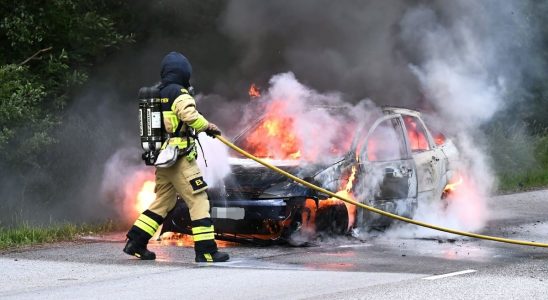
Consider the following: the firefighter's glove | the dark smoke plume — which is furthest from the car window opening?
the firefighter's glove

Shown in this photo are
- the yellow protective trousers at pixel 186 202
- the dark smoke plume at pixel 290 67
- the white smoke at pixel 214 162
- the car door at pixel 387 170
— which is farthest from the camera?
the dark smoke plume at pixel 290 67

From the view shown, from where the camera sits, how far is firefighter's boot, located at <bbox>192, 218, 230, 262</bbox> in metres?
8.77

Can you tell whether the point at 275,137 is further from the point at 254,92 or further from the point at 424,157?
the point at 424,157

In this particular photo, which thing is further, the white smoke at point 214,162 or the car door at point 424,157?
the car door at point 424,157

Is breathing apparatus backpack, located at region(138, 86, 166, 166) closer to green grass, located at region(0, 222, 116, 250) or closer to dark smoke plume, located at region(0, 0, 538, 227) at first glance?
green grass, located at region(0, 222, 116, 250)

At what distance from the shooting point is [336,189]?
10.0 m

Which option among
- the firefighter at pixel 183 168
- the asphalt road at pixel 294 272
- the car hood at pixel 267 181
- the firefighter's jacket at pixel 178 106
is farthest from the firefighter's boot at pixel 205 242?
the car hood at pixel 267 181

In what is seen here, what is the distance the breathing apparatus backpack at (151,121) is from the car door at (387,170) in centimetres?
244

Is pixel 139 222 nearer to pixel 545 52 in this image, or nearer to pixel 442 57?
pixel 442 57

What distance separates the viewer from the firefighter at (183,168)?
874 cm

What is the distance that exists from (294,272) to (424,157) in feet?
12.6

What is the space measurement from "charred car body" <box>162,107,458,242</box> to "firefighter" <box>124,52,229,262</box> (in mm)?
837

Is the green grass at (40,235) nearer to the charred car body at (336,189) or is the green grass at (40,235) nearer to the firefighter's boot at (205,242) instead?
the charred car body at (336,189)

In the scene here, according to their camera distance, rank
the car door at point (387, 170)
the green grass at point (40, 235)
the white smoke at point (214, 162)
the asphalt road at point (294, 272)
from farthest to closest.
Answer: the car door at point (387, 170)
the green grass at point (40, 235)
the white smoke at point (214, 162)
the asphalt road at point (294, 272)
